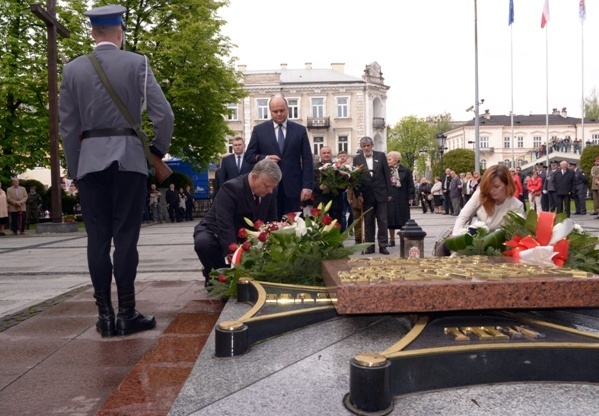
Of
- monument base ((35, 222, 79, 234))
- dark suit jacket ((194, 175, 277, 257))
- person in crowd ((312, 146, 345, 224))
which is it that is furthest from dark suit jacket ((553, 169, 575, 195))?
dark suit jacket ((194, 175, 277, 257))

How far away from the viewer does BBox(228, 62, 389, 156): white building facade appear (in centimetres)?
6272

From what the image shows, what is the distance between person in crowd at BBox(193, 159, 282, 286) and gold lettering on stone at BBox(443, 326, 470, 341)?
2300 millimetres

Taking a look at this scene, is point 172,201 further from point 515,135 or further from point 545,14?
point 515,135

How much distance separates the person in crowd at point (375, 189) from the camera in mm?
9375

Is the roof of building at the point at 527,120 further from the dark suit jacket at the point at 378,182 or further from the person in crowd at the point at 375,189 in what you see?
the dark suit jacket at the point at 378,182

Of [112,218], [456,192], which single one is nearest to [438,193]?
[456,192]

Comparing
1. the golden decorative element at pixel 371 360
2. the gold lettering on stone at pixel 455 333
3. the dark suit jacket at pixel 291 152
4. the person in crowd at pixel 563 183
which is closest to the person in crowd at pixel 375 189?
the dark suit jacket at pixel 291 152

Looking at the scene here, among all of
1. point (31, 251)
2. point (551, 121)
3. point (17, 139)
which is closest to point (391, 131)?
point (551, 121)

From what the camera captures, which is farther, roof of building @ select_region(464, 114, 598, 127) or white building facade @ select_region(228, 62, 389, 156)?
roof of building @ select_region(464, 114, 598, 127)

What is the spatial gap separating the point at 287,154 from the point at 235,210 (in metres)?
1.66

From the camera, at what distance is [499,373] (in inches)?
84.8

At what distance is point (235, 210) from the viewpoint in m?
4.95

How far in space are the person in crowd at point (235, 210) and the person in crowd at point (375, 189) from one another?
4340 millimetres

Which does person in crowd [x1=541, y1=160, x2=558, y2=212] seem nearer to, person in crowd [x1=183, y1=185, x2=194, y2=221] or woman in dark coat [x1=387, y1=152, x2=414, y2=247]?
woman in dark coat [x1=387, y1=152, x2=414, y2=247]
